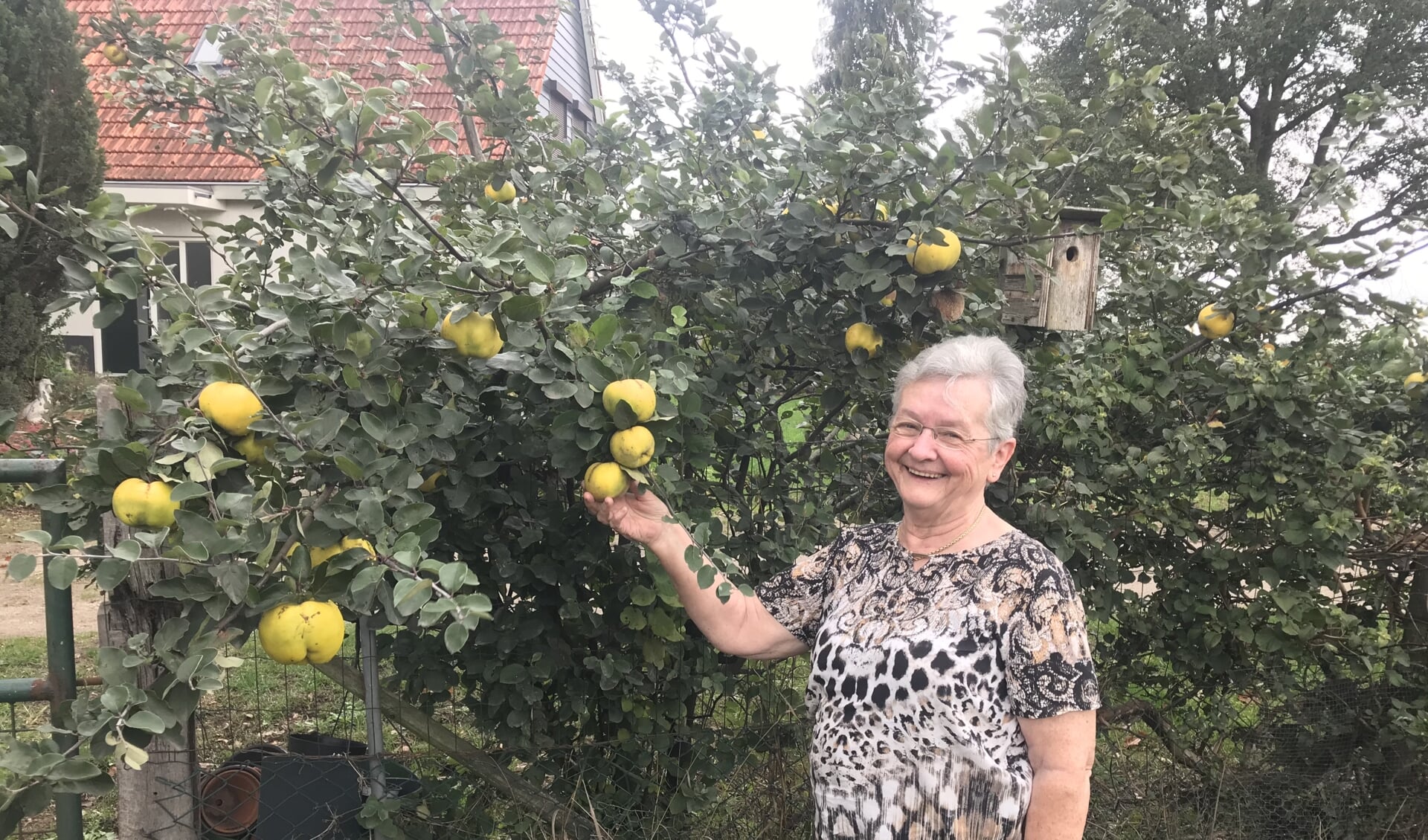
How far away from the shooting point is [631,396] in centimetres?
142

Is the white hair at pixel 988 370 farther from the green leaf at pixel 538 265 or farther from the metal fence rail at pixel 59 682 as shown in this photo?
the metal fence rail at pixel 59 682

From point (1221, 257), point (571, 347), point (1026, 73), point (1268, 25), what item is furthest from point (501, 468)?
point (1268, 25)

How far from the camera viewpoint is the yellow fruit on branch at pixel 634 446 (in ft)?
4.80

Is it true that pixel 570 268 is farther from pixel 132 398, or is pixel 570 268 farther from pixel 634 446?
pixel 132 398

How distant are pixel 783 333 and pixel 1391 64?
65.2 ft

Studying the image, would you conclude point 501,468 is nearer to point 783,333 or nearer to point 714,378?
point 714,378

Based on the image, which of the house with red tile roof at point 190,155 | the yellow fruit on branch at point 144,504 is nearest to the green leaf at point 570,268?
the yellow fruit on branch at point 144,504

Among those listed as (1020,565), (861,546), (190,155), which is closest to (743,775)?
(861,546)

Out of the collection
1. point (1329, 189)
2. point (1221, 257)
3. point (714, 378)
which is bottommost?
point (714, 378)

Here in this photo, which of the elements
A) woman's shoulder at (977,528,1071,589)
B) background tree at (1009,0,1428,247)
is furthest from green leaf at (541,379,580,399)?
background tree at (1009,0,1428,247)

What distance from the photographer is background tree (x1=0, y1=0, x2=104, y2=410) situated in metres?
8.09

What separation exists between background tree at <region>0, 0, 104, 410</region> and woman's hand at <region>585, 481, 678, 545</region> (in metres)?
8.22

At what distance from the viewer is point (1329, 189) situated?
→ 2420 millimetres

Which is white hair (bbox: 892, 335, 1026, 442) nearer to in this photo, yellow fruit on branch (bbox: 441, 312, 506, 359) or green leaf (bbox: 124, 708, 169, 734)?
yellow fruit on branch (bbox: 441, 312, 506, 359)
